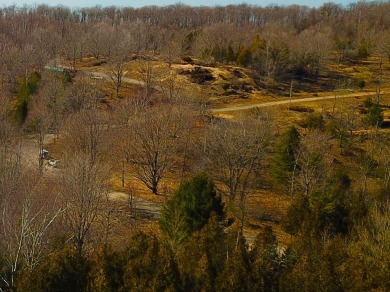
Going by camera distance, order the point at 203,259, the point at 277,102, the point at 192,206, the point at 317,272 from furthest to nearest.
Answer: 1. the point at 277,102
2. the point at 192,206
3. the point at 203,259
4. the point at 317,272

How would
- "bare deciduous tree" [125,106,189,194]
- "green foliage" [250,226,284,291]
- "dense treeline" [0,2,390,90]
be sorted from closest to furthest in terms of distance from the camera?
"green foliage" [250,226,284,291] < "bare deciduous tree" [125,106,189,194] < "dense treeline" [0,2,390,90]

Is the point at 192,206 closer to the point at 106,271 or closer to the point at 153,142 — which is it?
the point at 106,271

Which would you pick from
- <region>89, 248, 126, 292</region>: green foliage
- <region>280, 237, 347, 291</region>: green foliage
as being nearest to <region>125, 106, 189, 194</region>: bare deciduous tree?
<region>89, 248, 126, 292</region>: green foliage

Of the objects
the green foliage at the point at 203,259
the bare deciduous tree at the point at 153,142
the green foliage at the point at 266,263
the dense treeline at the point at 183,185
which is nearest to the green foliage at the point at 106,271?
the dense treeline at the point at 183,185

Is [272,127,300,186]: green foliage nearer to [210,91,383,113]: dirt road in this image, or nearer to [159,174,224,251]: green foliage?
[159,174,224,251]: green foliage

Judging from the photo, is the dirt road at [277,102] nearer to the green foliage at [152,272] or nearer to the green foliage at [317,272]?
the green foliage at [317,272]

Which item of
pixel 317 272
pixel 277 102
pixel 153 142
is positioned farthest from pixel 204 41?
pixel 317 272

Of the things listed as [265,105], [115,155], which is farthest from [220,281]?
[265,105]

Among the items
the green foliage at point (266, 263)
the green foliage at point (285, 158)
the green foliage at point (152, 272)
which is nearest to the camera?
the green foliage at point (152, 272)
